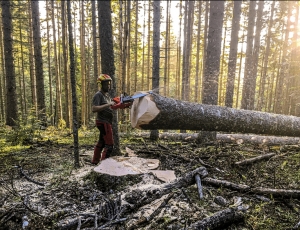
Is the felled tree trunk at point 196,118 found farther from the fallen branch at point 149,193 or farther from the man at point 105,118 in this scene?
the man at point 105,118

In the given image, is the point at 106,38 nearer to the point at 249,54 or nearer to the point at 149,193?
the point at 149,193

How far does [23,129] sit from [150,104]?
614 centimetres

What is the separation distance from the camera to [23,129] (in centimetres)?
707

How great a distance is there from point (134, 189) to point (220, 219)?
50.6 inches

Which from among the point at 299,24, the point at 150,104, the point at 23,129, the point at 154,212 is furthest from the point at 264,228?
the point at 299,24

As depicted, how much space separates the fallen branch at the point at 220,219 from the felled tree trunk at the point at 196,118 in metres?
1.18

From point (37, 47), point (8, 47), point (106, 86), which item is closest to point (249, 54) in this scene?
point (106, 86)

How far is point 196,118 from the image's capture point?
306cm

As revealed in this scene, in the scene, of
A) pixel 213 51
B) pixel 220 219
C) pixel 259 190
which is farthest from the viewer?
pixel 213 51

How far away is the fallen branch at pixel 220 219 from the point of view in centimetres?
223

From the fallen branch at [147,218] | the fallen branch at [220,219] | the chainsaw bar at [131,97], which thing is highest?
the chainsaw bar at [131,97]

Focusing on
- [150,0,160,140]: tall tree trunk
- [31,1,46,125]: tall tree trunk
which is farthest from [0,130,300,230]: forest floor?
[31,1,46,125]: tall tree trunk

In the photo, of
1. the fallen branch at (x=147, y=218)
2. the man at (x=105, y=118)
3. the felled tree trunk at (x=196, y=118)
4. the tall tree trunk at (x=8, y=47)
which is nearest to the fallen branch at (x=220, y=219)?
the fallen branch at (x=147, y=218)

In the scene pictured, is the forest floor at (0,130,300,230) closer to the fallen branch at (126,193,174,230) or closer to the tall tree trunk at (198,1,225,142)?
the fallen branch at (126,193,174,230)
